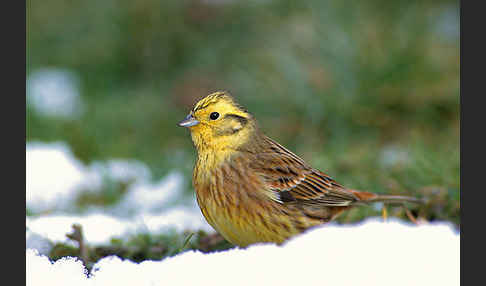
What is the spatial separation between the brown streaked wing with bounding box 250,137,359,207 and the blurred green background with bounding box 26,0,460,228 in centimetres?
80

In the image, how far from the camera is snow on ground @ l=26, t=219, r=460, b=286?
2.43 m

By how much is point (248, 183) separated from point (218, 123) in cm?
36

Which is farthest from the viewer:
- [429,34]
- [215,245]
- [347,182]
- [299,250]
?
[429,34]

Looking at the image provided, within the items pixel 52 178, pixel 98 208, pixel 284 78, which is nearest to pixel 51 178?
pixel 52 178

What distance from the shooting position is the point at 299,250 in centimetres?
259

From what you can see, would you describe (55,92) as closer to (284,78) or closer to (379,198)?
(284,78)

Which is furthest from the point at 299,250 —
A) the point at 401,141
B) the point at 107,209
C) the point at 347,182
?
the point at 401,141

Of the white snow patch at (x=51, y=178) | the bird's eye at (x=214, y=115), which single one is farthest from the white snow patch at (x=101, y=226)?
the white snow patch at (x=51, y=178)

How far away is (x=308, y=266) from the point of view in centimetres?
247

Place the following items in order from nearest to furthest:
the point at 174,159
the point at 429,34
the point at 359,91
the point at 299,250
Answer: the point at 299,250 → the point at 174,159 → the point at 359,91 → the point at 429,34

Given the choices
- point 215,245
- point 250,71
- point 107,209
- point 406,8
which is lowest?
point 215,245

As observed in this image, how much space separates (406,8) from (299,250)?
598 cm

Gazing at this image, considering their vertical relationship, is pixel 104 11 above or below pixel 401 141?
above

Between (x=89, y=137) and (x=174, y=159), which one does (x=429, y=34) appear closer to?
(x=174, y=159)
